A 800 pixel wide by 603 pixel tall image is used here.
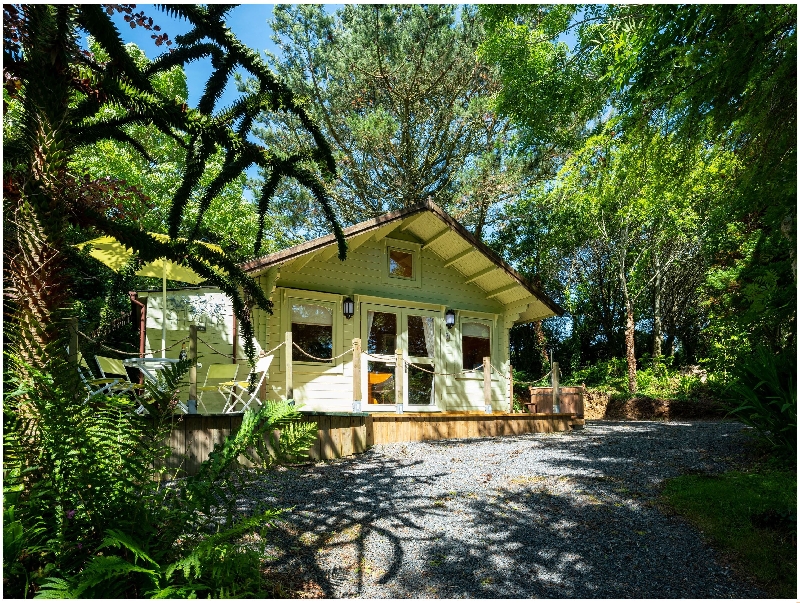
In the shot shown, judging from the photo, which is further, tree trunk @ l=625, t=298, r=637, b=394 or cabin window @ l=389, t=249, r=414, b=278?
tree trunk @ l=625, t=298, r=637, b=394

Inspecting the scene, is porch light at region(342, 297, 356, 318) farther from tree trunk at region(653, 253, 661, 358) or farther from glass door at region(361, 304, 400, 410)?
tree trunk at region(653, 253, 661, 358)

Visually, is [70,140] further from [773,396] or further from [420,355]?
[420,355]

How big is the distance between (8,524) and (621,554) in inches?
141

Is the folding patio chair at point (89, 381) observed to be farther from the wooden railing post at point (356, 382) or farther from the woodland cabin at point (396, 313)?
the wooden railing post at point (356, 382)

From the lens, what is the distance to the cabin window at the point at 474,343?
1303 cm

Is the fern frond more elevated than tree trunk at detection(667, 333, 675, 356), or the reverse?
tree trunk at detection(667, 333, 675, 356)

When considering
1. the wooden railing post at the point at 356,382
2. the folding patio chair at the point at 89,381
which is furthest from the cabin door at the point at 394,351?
the folding patio chair at the point at 89,381

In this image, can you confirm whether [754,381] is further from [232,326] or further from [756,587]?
[232,326]

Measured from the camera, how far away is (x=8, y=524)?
2.13 meters

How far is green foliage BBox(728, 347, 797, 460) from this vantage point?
511 cm

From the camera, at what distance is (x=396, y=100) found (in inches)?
704

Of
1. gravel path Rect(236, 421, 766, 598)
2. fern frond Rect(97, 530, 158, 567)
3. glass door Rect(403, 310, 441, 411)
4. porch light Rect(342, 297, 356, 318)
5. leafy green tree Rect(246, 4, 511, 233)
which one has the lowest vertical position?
gravel path Rect(236, 421, 766, 598)

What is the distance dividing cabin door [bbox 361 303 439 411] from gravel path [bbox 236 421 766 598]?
14.9 feet

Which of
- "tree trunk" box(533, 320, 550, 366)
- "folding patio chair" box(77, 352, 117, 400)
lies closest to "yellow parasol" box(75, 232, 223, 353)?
"folding patio chair" box(77, 352, 117, 400)
